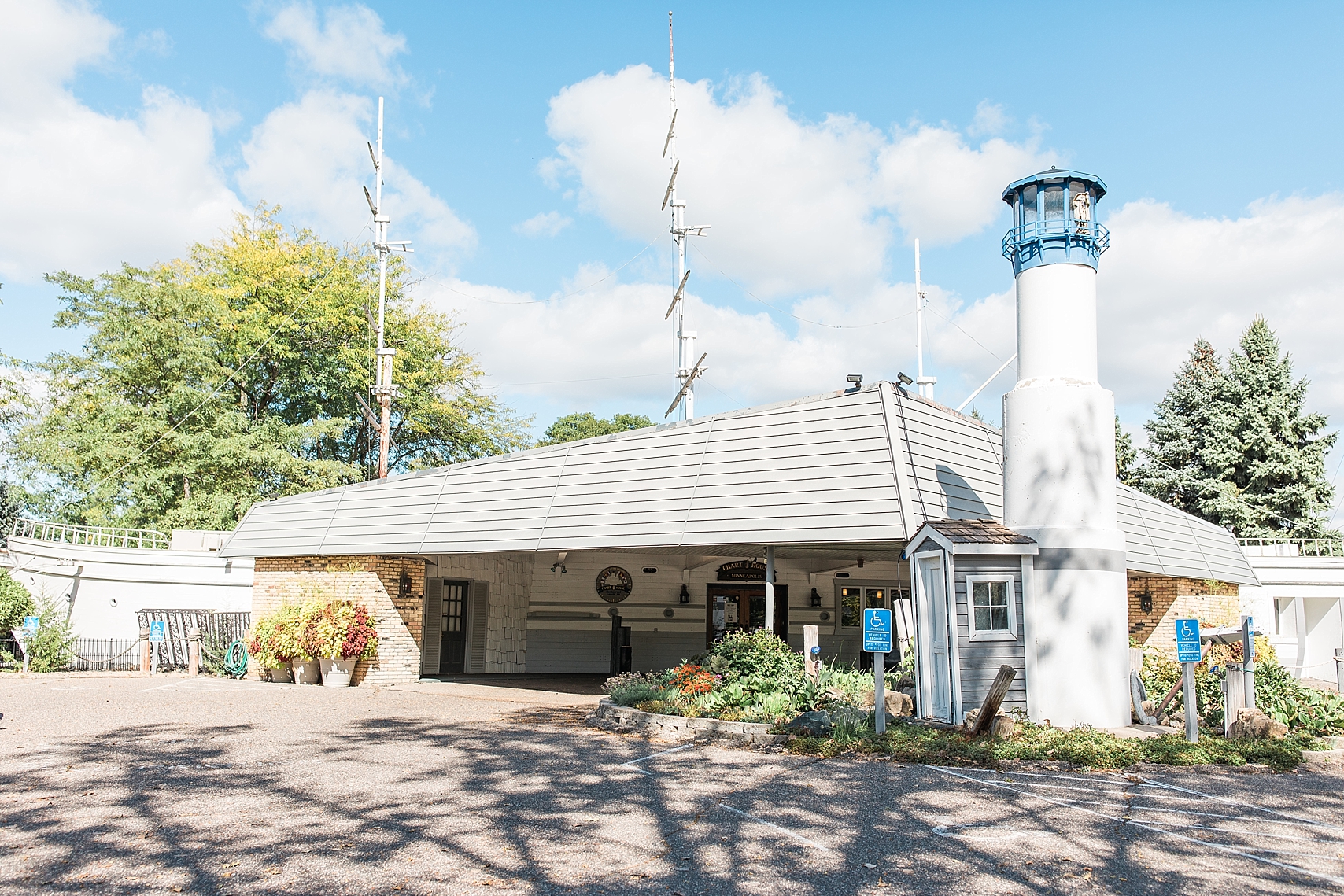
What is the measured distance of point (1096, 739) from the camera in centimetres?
897

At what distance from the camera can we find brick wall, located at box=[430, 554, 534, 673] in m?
19.2

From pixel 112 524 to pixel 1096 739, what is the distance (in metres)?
27.5

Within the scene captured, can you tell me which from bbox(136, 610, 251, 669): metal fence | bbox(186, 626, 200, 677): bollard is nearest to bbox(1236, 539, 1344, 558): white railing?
bbox(136, 610, 251, 669): metal fence

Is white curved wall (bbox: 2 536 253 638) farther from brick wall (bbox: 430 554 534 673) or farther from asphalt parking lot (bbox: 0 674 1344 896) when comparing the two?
asphalt parking lot (bbox: 0 674 1344 896)

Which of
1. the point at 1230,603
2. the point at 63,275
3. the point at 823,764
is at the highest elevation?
the point at 63,275

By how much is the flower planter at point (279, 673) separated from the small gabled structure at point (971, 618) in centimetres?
1156

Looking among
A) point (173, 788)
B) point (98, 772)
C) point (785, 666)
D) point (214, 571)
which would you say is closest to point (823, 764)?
point (785, 666)

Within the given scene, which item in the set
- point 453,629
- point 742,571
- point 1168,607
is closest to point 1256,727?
point 1168,607

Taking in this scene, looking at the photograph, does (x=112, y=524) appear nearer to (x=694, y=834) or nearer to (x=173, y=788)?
(x=173, y=788)

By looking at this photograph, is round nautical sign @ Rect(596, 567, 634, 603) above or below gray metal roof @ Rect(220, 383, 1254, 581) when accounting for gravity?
below

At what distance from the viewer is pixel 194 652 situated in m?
17.8

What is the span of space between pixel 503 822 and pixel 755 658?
5362 millimetres

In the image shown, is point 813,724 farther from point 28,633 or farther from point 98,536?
point 98,536

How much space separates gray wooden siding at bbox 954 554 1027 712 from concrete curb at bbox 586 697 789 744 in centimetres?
222
